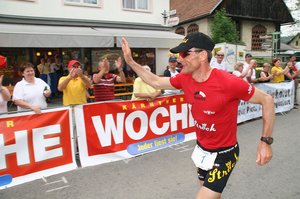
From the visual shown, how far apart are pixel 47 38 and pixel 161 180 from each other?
24.7ft

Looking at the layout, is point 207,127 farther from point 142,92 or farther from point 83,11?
point 83,11

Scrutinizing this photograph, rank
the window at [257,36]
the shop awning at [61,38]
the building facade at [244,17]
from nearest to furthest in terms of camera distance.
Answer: the shop awning at [61,38] < the building facade at [244,17] < the window at [257,36]

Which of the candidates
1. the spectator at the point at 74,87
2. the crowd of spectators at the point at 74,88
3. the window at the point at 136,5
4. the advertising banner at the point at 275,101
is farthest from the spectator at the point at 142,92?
the window at the point at 136,5

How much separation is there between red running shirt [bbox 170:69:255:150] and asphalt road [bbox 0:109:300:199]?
5.02 ft

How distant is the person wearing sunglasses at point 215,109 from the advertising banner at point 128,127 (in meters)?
2.65

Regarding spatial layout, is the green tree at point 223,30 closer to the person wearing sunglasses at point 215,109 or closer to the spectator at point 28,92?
the spectator at point 28,92

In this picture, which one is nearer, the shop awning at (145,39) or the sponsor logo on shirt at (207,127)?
the sponsor logo on shirt at (207,127)

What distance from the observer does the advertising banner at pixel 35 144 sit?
13.4 ft

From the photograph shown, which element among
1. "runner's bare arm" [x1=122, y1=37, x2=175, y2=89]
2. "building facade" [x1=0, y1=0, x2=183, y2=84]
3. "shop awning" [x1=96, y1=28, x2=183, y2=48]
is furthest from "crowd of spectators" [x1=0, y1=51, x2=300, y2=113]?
"shop awning" [x1=96, y1=28, x2=183, y2=48]

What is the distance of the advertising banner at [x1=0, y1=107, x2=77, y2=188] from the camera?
4078mm

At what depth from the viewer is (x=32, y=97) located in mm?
4781

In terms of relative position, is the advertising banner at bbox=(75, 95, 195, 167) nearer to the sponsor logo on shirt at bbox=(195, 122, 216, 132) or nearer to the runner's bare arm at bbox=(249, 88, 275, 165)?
the sponsor logo on shirt at bbox=(195, 122, 216, 132)

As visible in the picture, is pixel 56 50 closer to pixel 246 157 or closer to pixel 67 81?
pixel 67 81

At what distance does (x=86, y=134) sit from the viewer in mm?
4871
